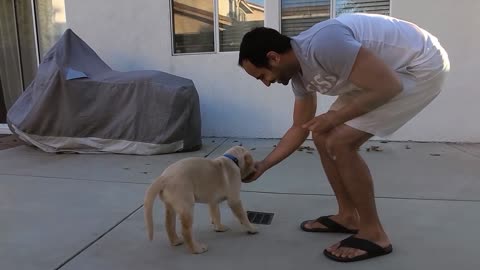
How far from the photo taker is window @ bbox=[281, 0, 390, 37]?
589cm

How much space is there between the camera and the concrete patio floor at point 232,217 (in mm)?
2311

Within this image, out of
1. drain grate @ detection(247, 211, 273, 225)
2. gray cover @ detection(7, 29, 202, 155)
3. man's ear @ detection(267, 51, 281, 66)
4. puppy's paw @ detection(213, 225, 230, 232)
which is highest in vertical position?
man's ear @ detection(267, 51, 281, 66)

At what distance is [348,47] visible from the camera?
6.43ft

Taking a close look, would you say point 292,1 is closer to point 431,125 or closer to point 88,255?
point 431,125

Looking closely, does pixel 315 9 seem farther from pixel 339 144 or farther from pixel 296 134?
pixel 339 144

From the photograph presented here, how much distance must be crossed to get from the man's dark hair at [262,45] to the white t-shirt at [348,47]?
0.22 feet

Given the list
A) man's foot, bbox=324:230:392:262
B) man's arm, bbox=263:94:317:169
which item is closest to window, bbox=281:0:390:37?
man's arm, bbox=263:94:317:169

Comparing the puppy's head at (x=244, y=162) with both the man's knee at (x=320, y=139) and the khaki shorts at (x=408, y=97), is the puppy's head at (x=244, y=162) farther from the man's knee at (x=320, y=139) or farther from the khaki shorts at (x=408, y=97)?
the khaki shorts at (x=408, y=97)

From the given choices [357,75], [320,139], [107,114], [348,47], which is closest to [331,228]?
[320,139]

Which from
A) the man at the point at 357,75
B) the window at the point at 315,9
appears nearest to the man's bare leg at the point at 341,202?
the man at the point at 357,75

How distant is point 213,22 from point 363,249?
4.89m

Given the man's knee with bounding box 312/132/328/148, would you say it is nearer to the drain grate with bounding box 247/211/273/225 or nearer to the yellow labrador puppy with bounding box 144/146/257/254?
the yellow labrador puppy with bounding box 144/146/257/254

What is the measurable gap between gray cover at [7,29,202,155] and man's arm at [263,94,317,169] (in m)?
2.75

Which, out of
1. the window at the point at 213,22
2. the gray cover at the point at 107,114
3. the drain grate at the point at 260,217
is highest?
the window at the point at 213,22
